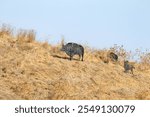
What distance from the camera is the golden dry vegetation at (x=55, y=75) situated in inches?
558

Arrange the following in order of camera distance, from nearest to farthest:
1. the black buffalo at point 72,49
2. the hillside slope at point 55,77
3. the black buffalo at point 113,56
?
the hillside slope at point 55,77, the black buffalo at point 72,49, the black buffalo at point 113,56

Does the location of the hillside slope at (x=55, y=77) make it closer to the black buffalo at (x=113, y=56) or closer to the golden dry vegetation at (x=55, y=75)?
the golden dry vegetation at (x=55, y=75)

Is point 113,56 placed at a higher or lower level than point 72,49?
lower

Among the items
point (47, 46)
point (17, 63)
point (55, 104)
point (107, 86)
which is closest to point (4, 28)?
point (47, 46)

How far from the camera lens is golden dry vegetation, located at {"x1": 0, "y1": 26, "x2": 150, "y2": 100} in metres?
14.2

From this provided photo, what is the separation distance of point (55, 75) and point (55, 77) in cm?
20

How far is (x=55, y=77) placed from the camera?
1564 centimetres

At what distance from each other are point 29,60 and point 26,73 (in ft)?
3.51

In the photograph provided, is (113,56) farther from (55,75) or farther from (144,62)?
(55,75)

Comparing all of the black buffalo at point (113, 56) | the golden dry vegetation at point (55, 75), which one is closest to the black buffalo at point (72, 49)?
the golden dry vegetation at point (55, 75)

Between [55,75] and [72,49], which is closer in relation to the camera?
[55,75]

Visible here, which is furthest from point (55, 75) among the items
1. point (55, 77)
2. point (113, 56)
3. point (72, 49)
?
point (113, 56)

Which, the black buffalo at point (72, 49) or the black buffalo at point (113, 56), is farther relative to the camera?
the black buffalo at point (113, 56)

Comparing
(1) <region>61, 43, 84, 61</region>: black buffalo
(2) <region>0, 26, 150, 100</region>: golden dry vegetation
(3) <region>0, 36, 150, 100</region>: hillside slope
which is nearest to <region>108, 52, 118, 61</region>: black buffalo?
(2) <region>0, 26, 150, 100</region>: golden dry vegetation
